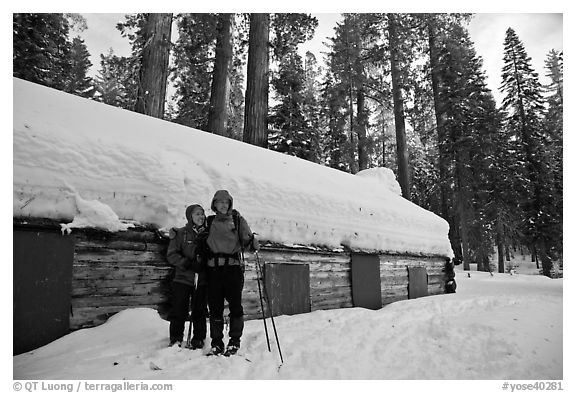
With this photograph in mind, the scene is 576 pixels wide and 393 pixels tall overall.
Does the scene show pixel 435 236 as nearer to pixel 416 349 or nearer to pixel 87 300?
pixel 416 349

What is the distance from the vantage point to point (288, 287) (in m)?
6.89

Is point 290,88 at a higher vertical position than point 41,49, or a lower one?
lower

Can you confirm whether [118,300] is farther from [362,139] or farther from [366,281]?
[362,139]

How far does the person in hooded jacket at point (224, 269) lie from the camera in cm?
420

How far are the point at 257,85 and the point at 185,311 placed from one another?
928 centimetres

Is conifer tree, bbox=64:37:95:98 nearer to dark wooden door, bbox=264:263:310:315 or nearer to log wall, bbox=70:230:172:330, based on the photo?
log wall, bbox=70:230:172:330

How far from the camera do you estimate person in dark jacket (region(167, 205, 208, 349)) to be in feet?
14.4

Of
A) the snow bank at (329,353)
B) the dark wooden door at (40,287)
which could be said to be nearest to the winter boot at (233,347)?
the snow bank at (329,353)

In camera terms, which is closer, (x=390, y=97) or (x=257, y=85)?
(x=257, y=85)

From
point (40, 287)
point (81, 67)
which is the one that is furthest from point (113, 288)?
point (81, 67)

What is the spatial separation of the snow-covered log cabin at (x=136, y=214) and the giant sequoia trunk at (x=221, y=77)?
4.34m

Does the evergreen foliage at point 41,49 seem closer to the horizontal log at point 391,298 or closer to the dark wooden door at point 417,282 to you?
the horizontal log at point 391,298

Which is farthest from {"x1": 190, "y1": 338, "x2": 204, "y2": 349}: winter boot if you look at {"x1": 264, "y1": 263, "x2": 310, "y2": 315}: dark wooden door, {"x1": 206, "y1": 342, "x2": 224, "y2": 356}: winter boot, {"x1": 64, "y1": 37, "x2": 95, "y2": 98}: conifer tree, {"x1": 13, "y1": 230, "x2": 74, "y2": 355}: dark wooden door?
{"x1": 64, "y1": 37, "x2": 95, "y2": 98}: conifer tree
